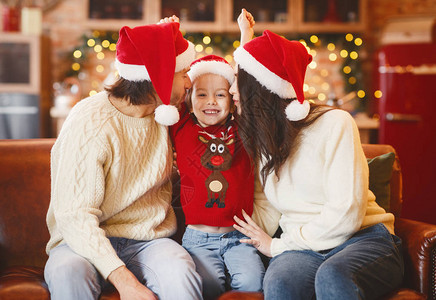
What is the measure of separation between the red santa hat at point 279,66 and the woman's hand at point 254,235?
42 cm

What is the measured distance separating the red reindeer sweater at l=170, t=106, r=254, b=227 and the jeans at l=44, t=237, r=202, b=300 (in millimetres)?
185

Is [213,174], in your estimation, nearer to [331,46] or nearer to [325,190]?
[325,190]

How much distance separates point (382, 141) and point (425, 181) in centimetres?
47

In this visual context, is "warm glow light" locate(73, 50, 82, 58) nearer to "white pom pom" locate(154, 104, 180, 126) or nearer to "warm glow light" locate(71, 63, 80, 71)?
"warm glow light" locate(71, 63, 80, 71)

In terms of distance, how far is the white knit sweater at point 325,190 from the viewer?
1.52 metres

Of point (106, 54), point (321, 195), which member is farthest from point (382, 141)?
point (106, 54)

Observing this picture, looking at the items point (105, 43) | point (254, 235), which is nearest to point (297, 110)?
point (254, 235)

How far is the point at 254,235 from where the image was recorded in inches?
66.2

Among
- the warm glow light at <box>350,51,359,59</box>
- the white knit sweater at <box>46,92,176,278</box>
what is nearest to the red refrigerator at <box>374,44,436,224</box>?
the warm glow light at <box>350,51,359,59</box>

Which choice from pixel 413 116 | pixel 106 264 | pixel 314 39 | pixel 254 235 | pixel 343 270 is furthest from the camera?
pixel 314 39

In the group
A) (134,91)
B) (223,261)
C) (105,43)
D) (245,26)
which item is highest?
(105,43)

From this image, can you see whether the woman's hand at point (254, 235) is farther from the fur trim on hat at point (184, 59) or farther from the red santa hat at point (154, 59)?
the fur trim on hat at point (184, 59)

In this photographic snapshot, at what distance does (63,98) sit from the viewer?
4145 millimetres

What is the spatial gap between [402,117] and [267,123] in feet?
8.42
